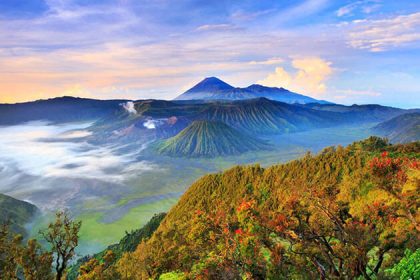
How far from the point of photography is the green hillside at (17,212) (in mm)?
110250

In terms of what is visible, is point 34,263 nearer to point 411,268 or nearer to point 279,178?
point 411,268

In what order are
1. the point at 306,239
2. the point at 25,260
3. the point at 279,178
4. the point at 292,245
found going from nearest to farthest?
1. the point at 306,239
2. the point at 292,245
3. the point at 25,260
4. the point at 279,178

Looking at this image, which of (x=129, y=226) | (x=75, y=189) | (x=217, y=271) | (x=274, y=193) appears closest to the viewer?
(x=217, y=271)

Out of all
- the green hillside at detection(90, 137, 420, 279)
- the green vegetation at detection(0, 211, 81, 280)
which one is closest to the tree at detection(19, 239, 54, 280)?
the green vegetation at detection(0, 211, 81, 280)

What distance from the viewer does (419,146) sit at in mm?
61344

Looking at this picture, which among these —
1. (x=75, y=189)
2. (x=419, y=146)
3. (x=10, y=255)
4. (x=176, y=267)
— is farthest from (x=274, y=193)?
(x=75, y=189)

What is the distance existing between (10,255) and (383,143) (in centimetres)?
7628

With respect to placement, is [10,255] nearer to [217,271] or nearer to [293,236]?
[217,271]

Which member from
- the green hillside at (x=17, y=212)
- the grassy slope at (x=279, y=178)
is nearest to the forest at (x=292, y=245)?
the grassy slope at (x=279, y=178)

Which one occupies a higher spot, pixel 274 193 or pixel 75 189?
pixel 274 193

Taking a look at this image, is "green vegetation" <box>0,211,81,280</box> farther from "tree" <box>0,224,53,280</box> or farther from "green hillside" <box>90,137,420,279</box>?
"green hillside" <box>90,137,420,279</box>

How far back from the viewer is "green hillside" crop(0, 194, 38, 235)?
11025 centimetres

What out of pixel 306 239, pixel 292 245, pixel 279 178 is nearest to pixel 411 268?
pixel 306 239

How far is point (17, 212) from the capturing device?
12088 centimetres
